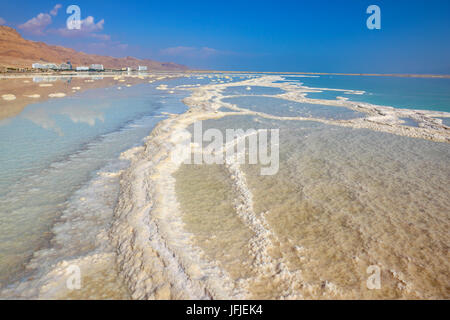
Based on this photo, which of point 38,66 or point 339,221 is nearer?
point 339,221

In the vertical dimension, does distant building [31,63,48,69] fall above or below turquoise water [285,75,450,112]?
above

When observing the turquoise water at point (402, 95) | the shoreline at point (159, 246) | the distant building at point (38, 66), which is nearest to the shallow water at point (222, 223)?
the shoreline at point (159, 246)

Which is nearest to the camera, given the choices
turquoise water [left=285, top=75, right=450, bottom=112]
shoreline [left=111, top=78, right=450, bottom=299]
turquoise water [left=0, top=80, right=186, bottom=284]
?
shoreline [left=111, top=78, right=450, bottom=299]

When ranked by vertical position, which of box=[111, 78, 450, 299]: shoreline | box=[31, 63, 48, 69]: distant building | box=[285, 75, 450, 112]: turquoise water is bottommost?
box=[111, 78, 450, 299]: shoreline

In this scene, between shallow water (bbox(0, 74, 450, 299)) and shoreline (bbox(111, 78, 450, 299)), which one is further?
shallow water (bbox(0, 74, 450, 299))

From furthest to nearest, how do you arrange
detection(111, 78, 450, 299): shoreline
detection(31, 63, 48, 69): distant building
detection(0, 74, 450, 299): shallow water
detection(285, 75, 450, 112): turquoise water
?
detection(31, 63, 48, 69): distant building, detection(285, 75, 450, 112): turquoise water, detection(0, 74, 450, 299): shallow water, detection(111, 78, 450, 299): shoreline

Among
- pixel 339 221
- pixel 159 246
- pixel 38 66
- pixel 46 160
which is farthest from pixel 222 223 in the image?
pixel 38 66

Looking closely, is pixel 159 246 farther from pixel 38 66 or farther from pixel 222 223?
pixel 38 66

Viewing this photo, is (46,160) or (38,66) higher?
(38,66)

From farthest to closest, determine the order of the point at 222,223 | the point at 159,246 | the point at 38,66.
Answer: the point at 38,66 → the point at 222,223 → the point at 159,246

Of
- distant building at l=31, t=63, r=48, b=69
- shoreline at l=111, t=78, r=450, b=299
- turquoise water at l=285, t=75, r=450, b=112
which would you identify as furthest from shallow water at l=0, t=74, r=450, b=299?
distant building at l=31, t=63, r=48, b=69

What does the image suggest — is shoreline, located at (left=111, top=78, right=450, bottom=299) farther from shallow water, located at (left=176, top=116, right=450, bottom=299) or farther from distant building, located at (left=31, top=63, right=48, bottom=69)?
distant building, located at (left=31, top=63, right=48, bottom=69)

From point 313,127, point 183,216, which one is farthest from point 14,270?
point 313,127
